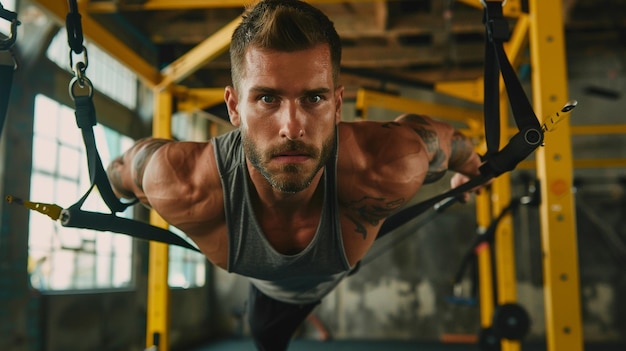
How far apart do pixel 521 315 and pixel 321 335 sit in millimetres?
5386

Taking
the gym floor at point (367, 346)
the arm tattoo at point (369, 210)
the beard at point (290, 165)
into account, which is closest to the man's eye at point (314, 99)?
the beard at point (290, 165)

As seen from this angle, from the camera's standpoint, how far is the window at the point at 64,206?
4.39 meters

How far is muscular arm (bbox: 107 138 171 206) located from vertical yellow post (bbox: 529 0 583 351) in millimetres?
1356

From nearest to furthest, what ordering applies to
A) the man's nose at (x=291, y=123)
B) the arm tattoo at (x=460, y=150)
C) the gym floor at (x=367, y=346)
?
the man's nose at (x=291, y=123) < the arm tattoo at (x=460, y=150) < the gym floor at (x=367, y=346)

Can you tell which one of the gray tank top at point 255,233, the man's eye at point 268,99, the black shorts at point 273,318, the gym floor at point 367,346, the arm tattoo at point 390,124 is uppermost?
the arm tattoo at point 390,124

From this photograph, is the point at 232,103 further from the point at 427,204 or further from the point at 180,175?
the point at 427,204

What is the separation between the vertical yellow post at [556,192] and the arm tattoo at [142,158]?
1.36 m

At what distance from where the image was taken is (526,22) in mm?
2330

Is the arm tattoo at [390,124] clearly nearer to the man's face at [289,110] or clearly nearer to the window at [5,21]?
the man's face at [289,110]

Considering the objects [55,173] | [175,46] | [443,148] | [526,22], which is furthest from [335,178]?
[175,46]

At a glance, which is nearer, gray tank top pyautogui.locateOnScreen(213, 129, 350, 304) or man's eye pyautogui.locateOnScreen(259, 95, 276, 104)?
man's eye pyautogui.locateOnScreen(259, 95, 276, 104)

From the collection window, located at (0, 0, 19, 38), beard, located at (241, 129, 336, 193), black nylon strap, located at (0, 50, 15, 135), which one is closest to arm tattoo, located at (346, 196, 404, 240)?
beard, located at (241, 129, 336, 193)

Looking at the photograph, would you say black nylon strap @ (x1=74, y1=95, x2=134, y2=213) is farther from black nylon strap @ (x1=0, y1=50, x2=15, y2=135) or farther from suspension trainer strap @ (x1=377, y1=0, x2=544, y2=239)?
suspension trainer strap @ (x1=377, y1=0, x2=544, y2=239)

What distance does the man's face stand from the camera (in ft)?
4.72
